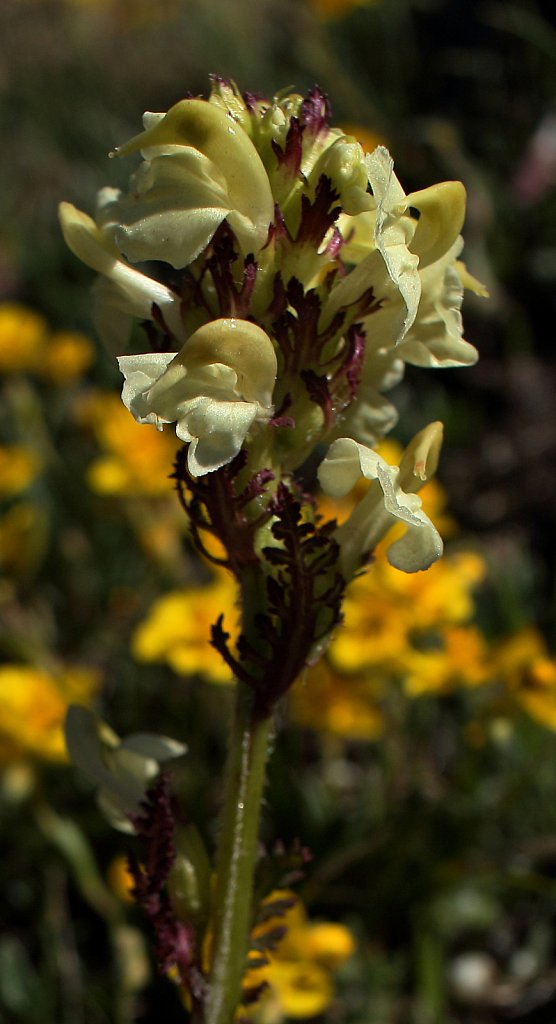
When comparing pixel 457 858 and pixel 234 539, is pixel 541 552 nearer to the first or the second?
pixel 457 858

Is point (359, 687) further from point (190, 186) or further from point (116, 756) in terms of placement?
point (190, 186)

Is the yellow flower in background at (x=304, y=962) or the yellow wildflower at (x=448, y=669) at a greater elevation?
the yellow wildflower at (x=448, y=669)

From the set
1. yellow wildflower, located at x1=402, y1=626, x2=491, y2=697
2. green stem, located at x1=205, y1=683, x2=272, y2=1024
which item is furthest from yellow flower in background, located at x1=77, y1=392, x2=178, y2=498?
green stem, located at x1=205, y1=683, x2=272, y2=1024

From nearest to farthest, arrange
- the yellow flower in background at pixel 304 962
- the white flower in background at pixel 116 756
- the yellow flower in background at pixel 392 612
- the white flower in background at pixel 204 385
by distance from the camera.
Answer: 1. the white flower in background at pixel 204 385
2. the white flower in background at pixel 116 756
3. the yellow flower in background at pixel 304 962
4. the yellow flower in background at pixel 392 612

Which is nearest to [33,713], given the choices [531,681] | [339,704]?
[339,704]

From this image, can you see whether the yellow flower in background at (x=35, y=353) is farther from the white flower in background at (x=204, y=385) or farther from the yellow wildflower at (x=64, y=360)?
the white flower in background at (x=204, y=385)

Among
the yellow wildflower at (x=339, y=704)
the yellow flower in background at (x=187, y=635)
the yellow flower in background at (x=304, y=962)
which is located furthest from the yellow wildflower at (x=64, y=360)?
the yellow flower in background at (x=304, y=962)
